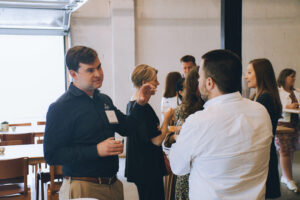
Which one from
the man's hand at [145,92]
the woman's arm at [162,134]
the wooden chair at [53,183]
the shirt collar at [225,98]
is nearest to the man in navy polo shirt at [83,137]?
the man's hand at [145,92]

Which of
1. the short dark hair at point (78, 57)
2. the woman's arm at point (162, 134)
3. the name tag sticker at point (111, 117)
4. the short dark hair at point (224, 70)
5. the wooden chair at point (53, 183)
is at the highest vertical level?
the short dark hair at point (78, 57)

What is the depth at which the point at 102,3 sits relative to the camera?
6211 mm

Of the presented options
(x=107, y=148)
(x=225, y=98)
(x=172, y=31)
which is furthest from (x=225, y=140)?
(x=172, y=31)

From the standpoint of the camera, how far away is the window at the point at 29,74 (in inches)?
260

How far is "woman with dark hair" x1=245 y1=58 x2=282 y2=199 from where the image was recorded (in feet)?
9.02

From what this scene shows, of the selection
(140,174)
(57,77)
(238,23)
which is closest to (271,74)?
(238,23)

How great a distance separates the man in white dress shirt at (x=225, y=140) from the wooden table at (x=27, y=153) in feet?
7.64

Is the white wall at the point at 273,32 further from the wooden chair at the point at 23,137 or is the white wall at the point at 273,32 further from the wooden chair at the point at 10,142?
A: the wooden chair at the point at 10,142

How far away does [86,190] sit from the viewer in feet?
5.63

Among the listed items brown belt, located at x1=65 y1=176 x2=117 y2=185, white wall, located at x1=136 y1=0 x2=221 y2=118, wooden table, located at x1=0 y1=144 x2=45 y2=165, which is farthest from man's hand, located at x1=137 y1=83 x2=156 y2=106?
white wall, located at x1=136 y1=0 x2=221 y2=118

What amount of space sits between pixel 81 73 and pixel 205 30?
5288 millimetres

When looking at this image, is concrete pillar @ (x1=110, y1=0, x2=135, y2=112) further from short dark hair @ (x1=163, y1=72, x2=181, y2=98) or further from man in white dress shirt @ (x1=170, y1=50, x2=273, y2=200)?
man in white dress shirt @ (x1=170, y1=50, x2=273, y2=200)

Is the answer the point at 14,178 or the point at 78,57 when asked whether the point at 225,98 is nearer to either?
the point at 78,57

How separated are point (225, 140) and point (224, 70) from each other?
31 cm
